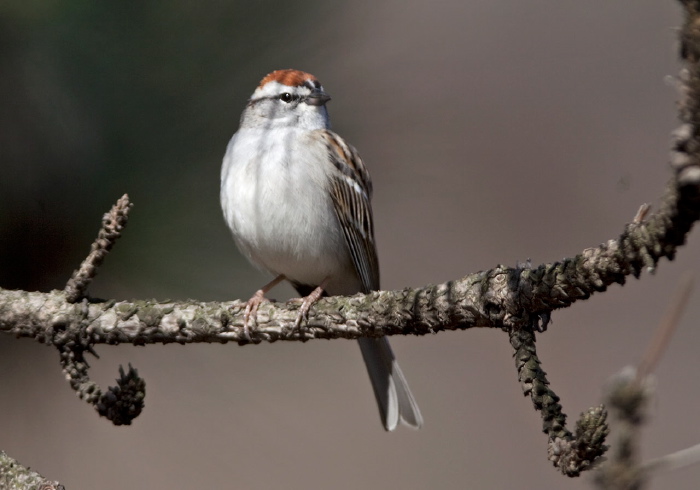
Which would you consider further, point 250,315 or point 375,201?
point 375,201

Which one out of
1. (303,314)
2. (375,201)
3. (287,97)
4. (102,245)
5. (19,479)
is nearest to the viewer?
(19,479)

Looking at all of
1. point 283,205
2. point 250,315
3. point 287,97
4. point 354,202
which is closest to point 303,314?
point 250,315

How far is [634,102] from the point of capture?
418cm

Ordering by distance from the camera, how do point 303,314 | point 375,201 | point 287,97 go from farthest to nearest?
point 287,97 → point 375,201 → point 303,314

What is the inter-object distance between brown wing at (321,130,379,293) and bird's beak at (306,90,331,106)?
11 centimetres

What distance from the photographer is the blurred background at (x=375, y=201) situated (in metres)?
2.11

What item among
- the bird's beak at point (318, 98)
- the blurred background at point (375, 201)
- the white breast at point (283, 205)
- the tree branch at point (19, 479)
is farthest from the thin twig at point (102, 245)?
the bird's beak at point (318, 98)

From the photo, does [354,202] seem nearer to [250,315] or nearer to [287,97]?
[287,97]

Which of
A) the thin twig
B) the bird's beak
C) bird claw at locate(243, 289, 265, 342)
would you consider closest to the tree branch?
the thin twig

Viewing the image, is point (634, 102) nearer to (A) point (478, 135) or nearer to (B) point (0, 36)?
(A) point (478, 135)

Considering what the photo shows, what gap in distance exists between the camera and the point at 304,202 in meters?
2.61

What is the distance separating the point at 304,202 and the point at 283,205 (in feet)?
0.26

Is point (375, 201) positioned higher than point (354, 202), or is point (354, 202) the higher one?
point (354, 202)

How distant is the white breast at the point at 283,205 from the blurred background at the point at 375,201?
7cm
